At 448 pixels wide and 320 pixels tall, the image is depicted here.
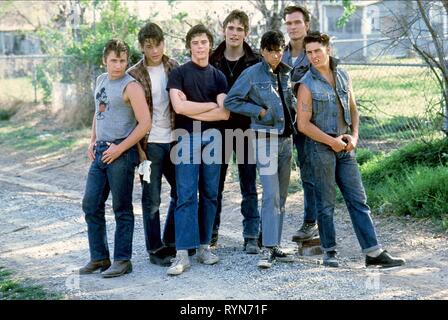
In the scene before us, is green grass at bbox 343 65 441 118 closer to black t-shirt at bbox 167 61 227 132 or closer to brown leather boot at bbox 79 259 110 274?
black t-shirt at bbox 167 61 227 132

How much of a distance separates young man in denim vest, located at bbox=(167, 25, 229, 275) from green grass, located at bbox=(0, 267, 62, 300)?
1.02 meters

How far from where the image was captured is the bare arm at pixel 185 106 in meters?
6.12

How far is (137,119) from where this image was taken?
611cm

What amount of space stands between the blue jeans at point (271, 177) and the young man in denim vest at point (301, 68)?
0.43 m

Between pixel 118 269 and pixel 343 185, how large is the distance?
1.96 m

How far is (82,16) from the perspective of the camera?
21234 millimetres

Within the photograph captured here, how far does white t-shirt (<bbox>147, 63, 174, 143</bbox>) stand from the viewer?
6289 mm

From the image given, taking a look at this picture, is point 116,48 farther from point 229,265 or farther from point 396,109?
point 396,109

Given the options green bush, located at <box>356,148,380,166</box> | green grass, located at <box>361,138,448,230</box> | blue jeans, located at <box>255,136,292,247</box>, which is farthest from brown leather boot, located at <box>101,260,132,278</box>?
green bush, located at <box>356,148,380,166</box>

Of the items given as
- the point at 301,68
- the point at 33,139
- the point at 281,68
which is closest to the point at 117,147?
the point at 281,68

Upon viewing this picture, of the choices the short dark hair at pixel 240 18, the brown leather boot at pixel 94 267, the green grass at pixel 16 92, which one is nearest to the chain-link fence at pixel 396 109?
the short dark hair at pixel 240 18

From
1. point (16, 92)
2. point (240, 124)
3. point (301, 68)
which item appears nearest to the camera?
point (240, 124)
